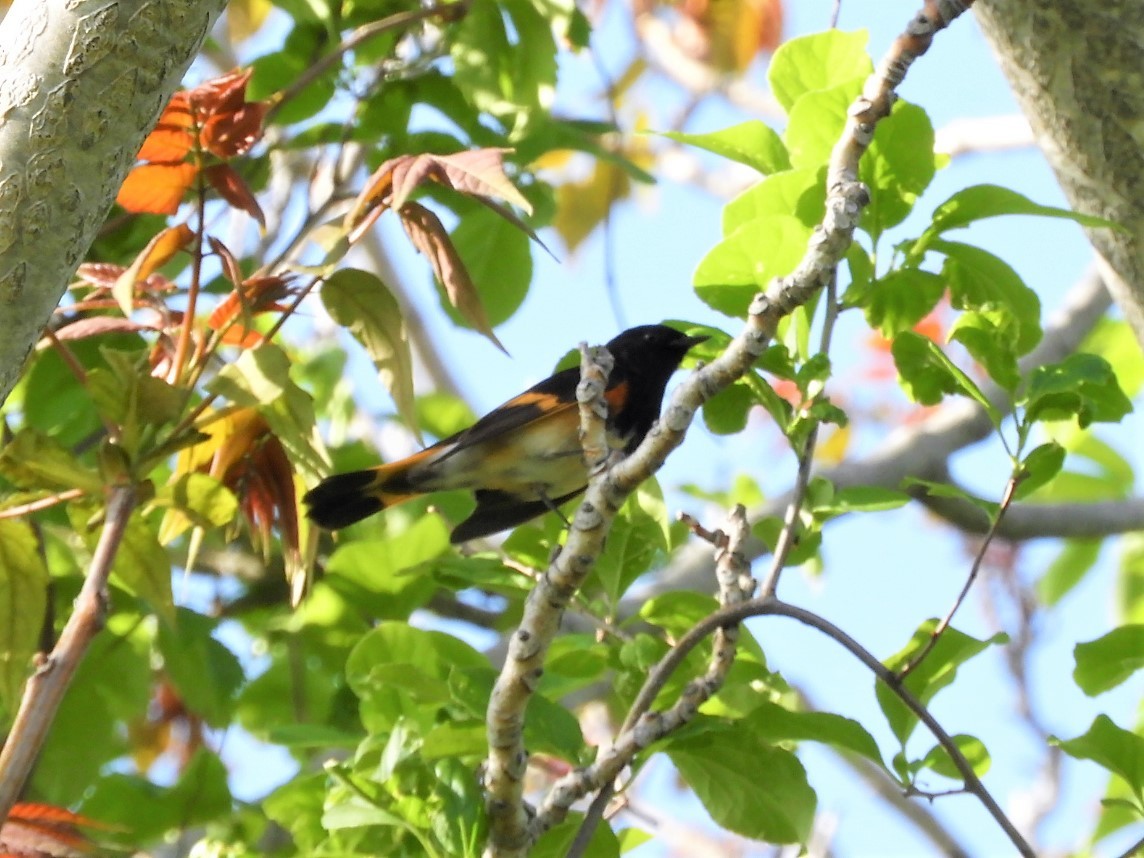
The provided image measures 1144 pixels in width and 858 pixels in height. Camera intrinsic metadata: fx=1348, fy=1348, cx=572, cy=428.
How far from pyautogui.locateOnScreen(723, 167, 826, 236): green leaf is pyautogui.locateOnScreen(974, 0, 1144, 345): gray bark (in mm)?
501

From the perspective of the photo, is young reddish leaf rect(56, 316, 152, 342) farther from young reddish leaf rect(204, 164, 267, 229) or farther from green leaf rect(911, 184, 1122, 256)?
green leaf rect(911, 184, 1122, 256)

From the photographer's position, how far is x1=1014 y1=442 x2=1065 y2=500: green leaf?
193 centimetres

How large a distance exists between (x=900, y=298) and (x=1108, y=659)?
649mm

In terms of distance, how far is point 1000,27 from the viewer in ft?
7.54

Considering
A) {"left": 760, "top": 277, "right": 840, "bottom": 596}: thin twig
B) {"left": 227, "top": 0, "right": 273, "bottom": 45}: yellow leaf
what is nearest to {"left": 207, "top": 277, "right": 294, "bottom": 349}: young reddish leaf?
{"left": 760, "top": 277, "right": 840, "bottom": 596}: thin twig

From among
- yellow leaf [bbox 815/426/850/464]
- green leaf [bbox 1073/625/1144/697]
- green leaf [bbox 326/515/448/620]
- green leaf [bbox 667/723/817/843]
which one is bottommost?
green leaf [bbox 667/723/817/843]

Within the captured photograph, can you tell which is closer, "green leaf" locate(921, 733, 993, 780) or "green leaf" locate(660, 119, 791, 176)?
"green leaf" locate(921, 733, 993, 780)

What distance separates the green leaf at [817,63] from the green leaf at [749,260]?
0.33 m

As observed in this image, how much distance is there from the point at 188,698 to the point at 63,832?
1.14m

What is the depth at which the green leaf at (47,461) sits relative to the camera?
1.79m

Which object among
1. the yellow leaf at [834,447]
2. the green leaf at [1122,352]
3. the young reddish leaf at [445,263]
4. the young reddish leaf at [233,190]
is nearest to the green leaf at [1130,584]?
the green leaf at [1122,352]

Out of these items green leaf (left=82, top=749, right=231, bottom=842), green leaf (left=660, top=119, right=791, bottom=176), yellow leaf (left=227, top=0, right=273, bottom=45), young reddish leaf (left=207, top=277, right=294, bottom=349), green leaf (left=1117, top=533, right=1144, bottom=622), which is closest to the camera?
young reddish leaf (left=207, top=277, right=294, bottom=349)

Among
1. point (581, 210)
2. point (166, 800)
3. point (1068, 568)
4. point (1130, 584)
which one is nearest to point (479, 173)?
point (166, 800)

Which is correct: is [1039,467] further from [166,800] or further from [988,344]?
[166,800]
